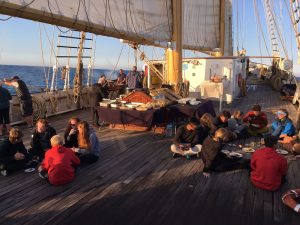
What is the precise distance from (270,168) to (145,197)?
2.06m

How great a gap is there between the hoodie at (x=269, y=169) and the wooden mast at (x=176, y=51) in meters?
6.36

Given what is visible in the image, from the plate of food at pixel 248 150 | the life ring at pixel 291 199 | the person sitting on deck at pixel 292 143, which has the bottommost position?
the life ring at pixel 291 199

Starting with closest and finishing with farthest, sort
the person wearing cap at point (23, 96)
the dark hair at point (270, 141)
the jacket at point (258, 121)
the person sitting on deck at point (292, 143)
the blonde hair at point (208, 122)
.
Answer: the dark hair at point (270, 141) → the person sitting on deck at point (292, 143) → the blonde hair at point (208, 122) → the jacket at point (258, 121) → the person wearing cap at point (23, 96)

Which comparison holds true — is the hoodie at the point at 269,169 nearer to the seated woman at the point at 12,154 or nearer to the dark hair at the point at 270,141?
the dark hair at the point at 270,141

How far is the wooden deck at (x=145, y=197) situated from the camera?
4.25 meters

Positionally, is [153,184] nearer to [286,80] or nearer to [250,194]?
[250,194]

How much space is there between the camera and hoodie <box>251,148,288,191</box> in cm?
512

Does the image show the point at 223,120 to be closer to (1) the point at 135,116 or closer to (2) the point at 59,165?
(1) the point at 135,116

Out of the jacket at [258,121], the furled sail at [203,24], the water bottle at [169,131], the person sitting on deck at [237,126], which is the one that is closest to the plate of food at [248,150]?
the person sitting on deck at [237,126]

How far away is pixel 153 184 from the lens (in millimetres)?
5434

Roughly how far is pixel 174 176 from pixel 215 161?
88 centimetres

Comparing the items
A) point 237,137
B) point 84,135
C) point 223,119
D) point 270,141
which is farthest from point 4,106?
point 270,141

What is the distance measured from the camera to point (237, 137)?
8.73m

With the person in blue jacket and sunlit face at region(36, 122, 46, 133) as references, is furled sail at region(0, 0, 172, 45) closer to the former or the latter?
sunlit face at region(36, 122, 46, 133)
